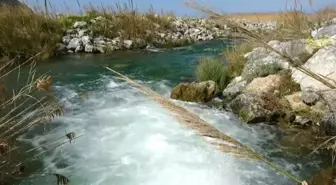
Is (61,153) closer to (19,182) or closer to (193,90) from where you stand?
(19,182)

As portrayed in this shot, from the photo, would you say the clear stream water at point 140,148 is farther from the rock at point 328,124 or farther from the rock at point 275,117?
the rock at point 328,124

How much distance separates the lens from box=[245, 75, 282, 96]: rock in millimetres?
6998

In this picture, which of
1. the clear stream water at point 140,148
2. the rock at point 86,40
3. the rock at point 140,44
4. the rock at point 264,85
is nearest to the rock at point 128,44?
the rock at point 140,44

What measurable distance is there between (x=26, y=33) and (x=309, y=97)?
8.50 m

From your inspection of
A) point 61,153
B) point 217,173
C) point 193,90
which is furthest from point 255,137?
point 61,153

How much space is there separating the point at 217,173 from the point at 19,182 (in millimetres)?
2041

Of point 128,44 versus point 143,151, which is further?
point 128,44

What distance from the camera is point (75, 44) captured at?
12680 mm

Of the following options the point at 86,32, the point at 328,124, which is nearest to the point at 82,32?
the point at 86,32

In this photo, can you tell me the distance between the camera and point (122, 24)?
1424cm

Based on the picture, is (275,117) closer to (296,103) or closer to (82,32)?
(296,103)

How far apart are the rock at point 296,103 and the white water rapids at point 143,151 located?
2.33ft

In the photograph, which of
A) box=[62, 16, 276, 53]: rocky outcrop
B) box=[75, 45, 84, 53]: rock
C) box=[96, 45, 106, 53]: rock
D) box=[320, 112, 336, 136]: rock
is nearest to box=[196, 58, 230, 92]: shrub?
box=[320, 112, 336, 136]: rock

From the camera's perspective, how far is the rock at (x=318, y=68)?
6.64m
